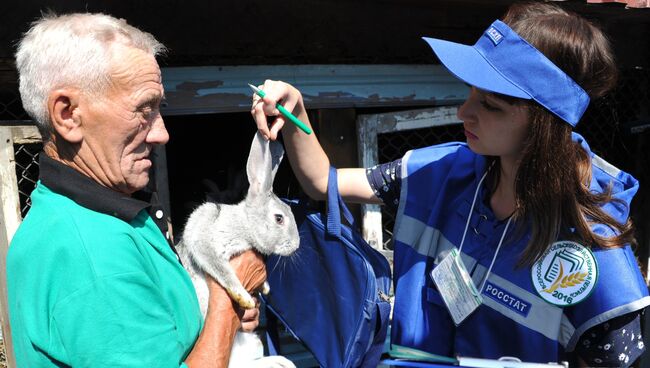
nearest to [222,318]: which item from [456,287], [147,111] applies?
[147,111]

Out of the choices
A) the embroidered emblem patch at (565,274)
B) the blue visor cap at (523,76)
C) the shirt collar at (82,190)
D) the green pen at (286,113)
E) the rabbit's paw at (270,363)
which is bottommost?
the rabbit's paw at (270,363)

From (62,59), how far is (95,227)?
16.7 inches

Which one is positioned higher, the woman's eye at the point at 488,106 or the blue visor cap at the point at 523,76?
the blue visor cap at the point at 523,76

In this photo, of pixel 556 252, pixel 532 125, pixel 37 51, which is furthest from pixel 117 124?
pixel 556 252

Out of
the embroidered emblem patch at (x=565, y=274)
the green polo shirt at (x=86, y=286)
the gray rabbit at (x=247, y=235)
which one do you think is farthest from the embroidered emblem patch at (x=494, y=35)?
the green polo shirt at (x=86, y=286)

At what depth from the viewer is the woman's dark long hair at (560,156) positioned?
5.85ft

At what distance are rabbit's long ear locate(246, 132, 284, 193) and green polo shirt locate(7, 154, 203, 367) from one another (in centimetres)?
54

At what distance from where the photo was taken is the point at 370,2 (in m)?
3.37

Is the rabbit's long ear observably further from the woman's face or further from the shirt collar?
the woman's face

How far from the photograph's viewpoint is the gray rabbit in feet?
6.48

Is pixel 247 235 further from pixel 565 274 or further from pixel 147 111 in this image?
pixel 565 274

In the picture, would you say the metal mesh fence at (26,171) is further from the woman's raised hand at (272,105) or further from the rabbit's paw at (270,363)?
the rabbit's paw at (270,363)

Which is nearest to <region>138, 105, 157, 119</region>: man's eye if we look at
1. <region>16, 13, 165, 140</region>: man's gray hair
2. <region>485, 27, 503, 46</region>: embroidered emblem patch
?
<region>16, 13, 165, 140</region>: man's gray hair

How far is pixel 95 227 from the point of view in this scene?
1.42 metres
